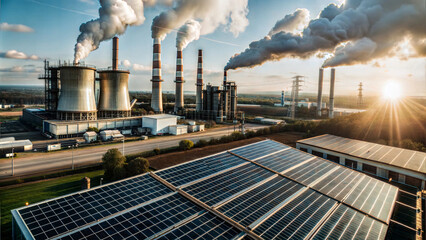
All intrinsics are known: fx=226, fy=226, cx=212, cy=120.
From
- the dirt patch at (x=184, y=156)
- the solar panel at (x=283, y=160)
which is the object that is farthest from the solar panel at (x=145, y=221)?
the dirt patch at (x=184, y=156)

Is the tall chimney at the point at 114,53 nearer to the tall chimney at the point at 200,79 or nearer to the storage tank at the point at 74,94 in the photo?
the storage tank at the point at 74,94

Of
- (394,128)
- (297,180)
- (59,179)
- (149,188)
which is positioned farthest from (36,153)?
(394,128)

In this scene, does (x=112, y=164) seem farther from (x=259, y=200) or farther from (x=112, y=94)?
(x=112, y=94)

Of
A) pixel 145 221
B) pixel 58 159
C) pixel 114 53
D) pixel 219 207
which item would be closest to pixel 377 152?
pixel 219 207

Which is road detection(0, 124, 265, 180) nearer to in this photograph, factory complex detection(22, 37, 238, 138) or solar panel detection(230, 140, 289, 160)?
factory complex detection(22, 37, 238, 138)

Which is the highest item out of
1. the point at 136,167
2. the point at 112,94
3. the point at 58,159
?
the point at 112,94
